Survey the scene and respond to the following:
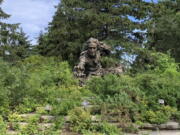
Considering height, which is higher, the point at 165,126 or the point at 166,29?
the point at 166,29

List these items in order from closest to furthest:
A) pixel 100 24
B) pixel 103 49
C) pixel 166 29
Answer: pixel 103 49 < pixel 100 24 < pixel 166 29

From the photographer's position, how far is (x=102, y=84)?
4.71m

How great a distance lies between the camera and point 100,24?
15750mm

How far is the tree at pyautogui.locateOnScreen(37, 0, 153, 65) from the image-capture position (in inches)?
609

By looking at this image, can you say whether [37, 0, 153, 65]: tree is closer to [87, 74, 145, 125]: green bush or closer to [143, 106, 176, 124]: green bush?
[87, 74, 145, 125]: green bush

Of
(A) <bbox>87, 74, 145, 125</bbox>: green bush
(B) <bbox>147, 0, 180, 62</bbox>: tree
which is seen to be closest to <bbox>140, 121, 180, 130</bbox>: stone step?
(A) <bbox>87, 74, 145, 125</bbox>: green bush

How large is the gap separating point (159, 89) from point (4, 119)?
291 cm

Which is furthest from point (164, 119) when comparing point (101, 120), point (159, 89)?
point (101, 120)

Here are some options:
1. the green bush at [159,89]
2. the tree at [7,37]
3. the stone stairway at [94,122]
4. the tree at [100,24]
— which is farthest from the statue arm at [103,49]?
the tree at [7,37]

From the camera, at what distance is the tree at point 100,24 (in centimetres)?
1548

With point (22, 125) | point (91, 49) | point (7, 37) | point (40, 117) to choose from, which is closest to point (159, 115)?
point (40, 117)

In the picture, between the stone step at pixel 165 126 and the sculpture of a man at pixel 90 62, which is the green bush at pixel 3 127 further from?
the sculpture of a man at pixel 90 62

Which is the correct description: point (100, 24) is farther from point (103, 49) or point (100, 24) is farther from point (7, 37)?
point (103, 49)

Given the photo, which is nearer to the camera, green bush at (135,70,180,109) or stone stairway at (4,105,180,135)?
stone stairway at (4,105,180,135)
